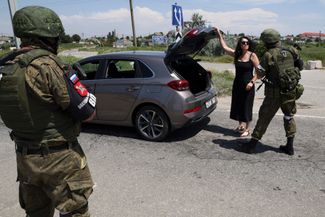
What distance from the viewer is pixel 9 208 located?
143 inches

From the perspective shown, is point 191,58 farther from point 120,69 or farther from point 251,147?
point 251,147

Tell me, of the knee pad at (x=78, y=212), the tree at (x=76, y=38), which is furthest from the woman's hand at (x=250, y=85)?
the tree at (x=76, y=38)

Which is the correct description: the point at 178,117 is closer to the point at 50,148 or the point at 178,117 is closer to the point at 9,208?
the point at 9,208

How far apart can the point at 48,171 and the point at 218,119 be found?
17.6ft

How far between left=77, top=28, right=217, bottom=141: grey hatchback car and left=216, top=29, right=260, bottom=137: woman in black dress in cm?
45

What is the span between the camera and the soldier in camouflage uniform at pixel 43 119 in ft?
6.82

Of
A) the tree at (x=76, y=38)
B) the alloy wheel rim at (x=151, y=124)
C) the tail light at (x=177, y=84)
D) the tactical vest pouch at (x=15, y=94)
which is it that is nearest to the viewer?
the tactical vest pouch at (x=15, y=94)

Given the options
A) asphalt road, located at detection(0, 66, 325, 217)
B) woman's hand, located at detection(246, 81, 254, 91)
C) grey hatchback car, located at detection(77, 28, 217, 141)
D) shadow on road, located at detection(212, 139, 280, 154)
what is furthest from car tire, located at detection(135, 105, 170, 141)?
woman's hand, located at detection(246, 81, 254, 91)

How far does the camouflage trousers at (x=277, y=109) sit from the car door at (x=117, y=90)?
200 centimetres

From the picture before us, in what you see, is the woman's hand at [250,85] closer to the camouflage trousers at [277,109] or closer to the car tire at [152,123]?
the camouflage trousers at [277,109]

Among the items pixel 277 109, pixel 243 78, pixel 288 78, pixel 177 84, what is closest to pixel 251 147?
pixel 277 109

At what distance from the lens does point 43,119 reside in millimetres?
2158

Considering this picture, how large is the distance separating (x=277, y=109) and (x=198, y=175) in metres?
1.61

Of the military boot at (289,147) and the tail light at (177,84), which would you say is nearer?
the military boot at (289,147)
